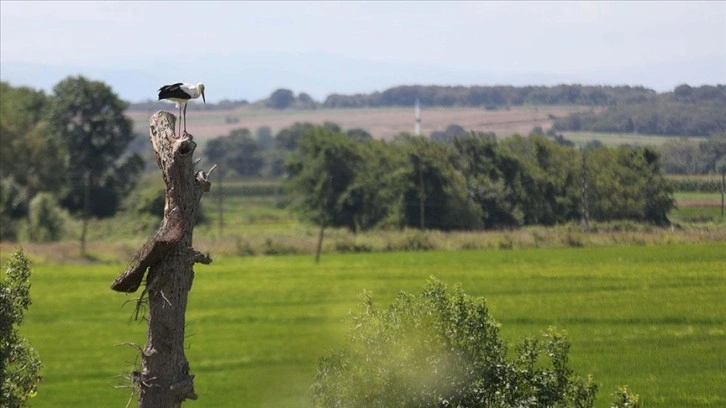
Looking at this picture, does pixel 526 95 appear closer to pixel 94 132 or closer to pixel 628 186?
pixel 628 186

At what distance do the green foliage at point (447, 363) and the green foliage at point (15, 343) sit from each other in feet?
7.55

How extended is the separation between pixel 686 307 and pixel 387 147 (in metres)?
24.0

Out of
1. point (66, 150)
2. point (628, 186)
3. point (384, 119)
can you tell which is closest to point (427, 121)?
point (384, 119)

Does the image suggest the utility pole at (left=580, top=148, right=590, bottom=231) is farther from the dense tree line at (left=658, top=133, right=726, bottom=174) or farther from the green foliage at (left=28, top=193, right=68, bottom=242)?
the green foliage at (left=28, top=193, right=68, bottom=242)

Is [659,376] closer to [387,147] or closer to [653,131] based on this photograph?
[653,131]

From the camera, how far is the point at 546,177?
19.7 m

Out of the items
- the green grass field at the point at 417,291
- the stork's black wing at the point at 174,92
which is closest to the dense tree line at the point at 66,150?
the green grass field at the point at 417,291

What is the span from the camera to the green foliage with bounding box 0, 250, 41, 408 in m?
8.99

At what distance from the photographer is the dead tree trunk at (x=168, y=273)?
708 centimetres

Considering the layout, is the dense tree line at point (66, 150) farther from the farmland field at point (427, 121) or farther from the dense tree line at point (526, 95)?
the dense tree line at point (526, 95)

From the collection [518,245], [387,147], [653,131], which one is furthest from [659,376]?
[387,147]

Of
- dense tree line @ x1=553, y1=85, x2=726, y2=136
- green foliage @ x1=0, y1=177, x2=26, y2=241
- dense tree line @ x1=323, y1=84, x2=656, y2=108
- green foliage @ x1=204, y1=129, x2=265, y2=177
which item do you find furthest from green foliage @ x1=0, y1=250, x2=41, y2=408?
green foliage @ x1=204, y1=129, x2=265, y2=177

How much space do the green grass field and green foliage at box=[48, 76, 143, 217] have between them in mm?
28409

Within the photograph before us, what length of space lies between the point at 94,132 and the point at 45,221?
17444 millimetres
